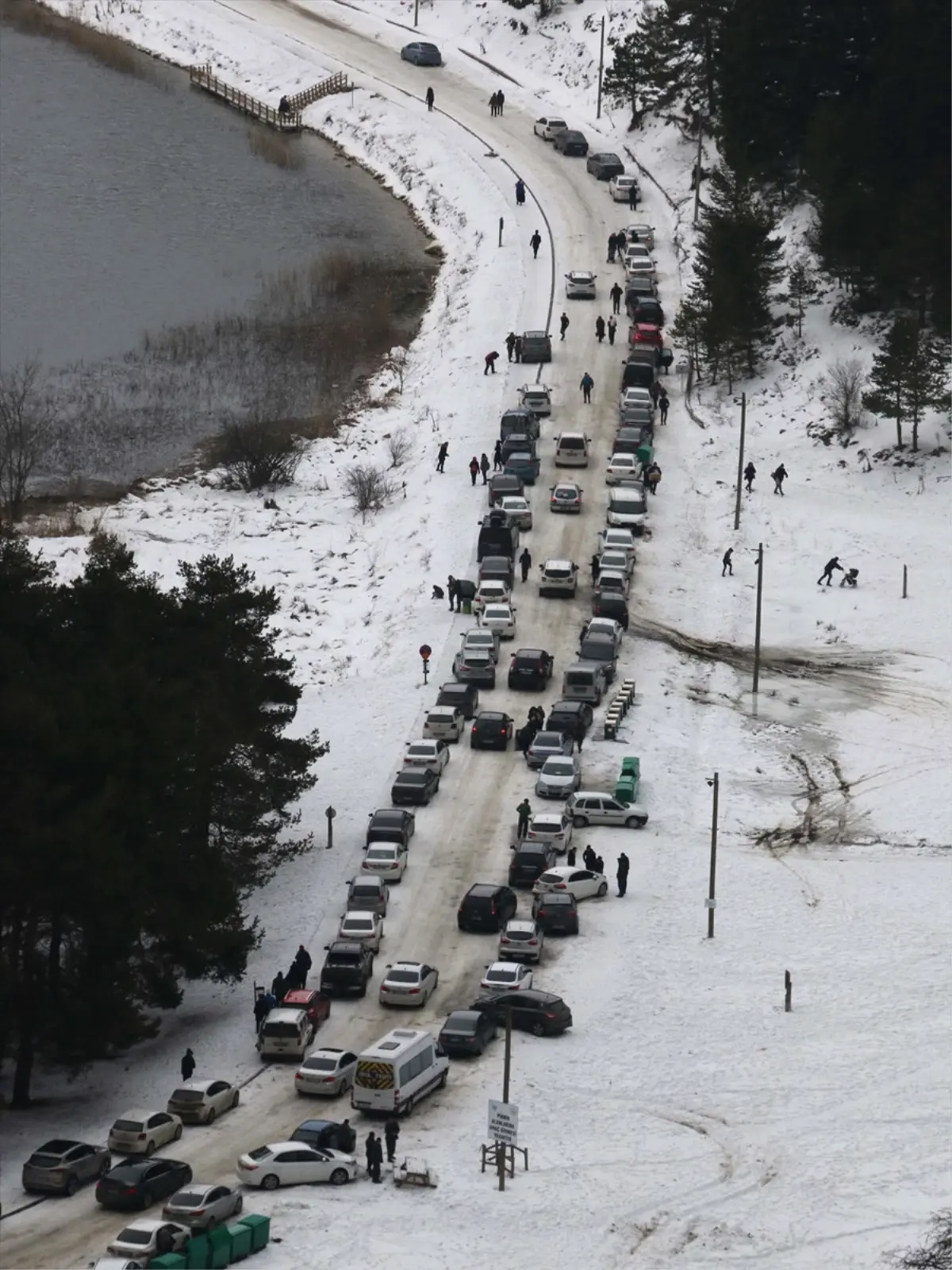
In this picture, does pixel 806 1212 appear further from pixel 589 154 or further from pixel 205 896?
pixel 589 154

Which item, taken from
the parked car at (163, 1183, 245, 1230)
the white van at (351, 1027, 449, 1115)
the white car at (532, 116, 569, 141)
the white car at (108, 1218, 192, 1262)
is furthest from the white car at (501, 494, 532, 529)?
the white car at (108, 1218, 192, 1262)

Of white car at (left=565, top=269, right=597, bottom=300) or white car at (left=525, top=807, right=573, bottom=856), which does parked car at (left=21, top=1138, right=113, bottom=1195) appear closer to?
white car at (left=525, top=807, right=573, bottom=856)

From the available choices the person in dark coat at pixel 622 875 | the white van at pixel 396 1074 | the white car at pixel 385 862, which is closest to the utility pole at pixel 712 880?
the person in dark coat at pixel 622 875

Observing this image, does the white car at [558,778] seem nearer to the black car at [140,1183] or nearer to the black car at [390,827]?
the black car at [390,827]

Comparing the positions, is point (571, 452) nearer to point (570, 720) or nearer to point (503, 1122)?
point (570, 720)

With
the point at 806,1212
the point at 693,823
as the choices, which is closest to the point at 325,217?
the point at 693,823

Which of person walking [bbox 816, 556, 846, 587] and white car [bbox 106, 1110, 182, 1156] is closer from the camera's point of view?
white car [bbox 106, 1110, 182, 1156]
